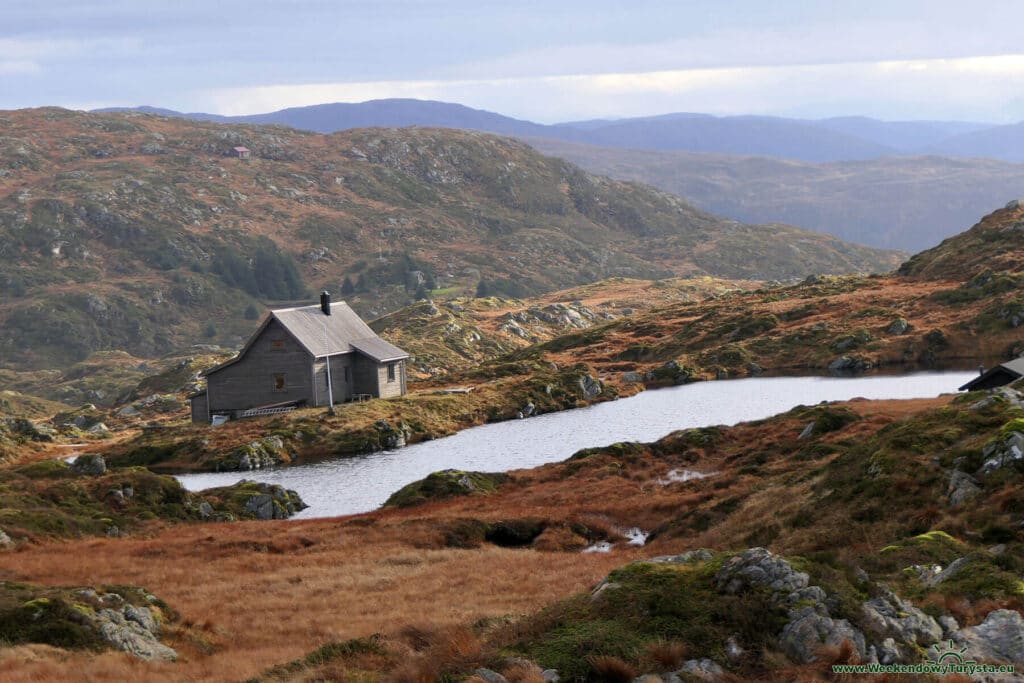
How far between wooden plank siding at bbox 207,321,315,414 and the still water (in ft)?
48.1

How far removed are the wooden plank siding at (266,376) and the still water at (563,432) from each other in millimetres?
14649

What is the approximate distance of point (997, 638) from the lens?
19219 mm

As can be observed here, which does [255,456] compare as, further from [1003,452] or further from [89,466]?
[1003,452]

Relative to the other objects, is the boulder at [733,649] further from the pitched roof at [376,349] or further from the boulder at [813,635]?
the pitched roof at [376,349]

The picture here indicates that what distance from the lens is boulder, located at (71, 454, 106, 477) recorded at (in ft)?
244

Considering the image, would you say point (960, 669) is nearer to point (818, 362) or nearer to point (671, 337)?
point (818, 362)

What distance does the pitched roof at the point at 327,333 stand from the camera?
94.6 metres

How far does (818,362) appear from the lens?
118 m

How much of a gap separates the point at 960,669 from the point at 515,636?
8.09 meters

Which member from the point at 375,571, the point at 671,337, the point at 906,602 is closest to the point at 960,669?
the point at 906,602

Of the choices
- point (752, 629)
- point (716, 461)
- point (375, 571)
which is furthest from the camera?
point (716, 461)

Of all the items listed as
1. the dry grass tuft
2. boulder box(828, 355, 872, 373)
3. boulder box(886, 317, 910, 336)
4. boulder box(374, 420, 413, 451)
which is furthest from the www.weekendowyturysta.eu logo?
boulder box(886, 317, 910, 336)

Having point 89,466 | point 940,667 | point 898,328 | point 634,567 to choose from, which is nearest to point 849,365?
point 898,328

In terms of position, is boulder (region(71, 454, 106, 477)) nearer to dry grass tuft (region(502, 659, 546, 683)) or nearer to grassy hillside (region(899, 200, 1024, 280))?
dry grass tuft (region(502, 659, 546, 683))
